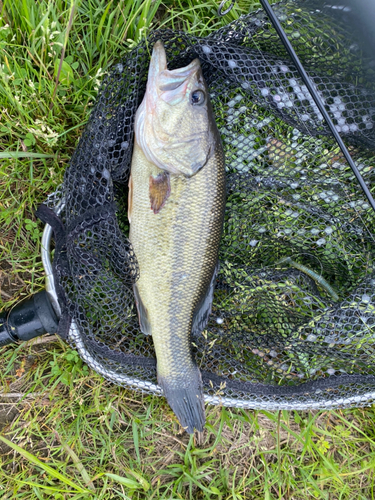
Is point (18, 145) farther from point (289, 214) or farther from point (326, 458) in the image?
point (326, 458)

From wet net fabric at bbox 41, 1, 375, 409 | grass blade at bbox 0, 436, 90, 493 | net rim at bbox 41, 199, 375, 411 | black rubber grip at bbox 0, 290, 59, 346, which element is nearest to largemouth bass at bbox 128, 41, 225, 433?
wet net fabric at bbox 41, 1, 375, 409

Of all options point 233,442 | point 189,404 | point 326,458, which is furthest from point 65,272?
point 326,458

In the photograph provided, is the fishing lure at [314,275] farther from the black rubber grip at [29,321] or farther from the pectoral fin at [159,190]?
the black rubber grip at [29,321]

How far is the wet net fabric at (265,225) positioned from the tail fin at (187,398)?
10 cm

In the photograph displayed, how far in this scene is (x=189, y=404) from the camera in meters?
2.04

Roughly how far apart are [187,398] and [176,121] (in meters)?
1.44

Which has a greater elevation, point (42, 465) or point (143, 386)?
point (143, 386)

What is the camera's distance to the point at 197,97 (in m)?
1.83

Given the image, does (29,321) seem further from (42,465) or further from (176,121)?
(176,121)

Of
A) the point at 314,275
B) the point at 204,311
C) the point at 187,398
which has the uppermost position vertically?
the point at 204,311

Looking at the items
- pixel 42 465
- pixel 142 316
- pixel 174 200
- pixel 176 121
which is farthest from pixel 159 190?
pixel 42 465

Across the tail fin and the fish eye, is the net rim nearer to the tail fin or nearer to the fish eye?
the tail fin

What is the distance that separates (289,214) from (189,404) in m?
1.20

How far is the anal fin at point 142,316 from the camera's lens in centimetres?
199
